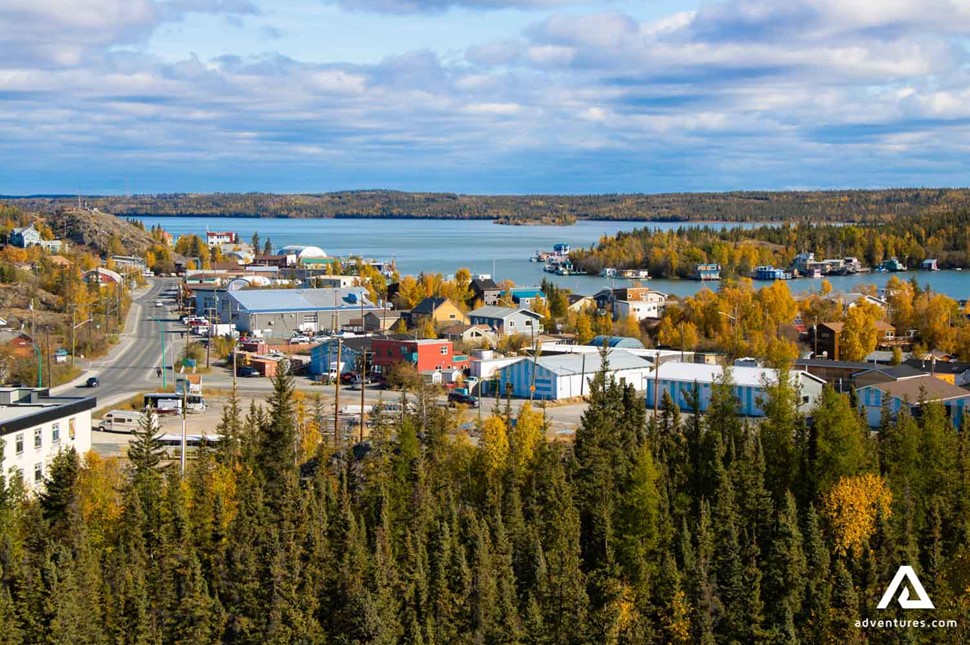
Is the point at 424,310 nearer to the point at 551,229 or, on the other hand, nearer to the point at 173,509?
the point at 173,509

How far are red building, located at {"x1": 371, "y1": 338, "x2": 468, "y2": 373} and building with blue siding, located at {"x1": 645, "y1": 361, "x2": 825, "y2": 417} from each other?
17.3 feet

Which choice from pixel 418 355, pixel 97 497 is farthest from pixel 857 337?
pixel 97 497

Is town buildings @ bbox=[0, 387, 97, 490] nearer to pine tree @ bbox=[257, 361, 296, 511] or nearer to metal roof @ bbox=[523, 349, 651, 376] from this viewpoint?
pine tree @ bbox=[257, 361, 296, 511]

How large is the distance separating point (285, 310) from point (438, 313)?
5013mm

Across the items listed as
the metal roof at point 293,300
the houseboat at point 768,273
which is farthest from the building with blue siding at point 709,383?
the houseboat at point 768,273

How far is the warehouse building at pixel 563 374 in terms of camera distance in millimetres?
→ 25531

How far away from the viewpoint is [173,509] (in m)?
12.6

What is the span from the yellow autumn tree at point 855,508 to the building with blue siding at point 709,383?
8.43 metres

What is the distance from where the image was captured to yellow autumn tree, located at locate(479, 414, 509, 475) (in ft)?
49.5

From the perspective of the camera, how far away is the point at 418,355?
91.7 feet

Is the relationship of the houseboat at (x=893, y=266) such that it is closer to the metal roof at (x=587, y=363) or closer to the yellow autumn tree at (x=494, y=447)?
the metal roof at (x=587, y=363)

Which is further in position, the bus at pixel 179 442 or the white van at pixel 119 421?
the white van at pixel 119 421

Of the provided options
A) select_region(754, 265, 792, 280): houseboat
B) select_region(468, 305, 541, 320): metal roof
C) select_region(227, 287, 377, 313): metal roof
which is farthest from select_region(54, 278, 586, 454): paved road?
select_region(754, 265, 792, 280): houseboat

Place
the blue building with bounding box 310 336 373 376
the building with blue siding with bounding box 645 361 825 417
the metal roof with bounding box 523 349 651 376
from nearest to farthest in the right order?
the building with blue siding with bounding box 645 361 825 417 → the metal roof with bounding box 523 349 651 376 → the blue building with bounding box 310 336 373 376
